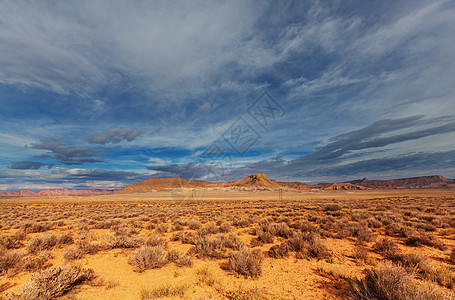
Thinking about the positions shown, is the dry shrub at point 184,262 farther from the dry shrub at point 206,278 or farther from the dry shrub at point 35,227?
the dry shrub at point 35,227

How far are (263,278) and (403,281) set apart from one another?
339 cm

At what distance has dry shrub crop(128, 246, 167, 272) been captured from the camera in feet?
21.3

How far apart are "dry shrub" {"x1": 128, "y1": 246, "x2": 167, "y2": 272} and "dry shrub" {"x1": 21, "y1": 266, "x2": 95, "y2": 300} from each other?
145 centimetres

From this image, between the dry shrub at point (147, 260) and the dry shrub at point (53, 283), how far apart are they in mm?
1448

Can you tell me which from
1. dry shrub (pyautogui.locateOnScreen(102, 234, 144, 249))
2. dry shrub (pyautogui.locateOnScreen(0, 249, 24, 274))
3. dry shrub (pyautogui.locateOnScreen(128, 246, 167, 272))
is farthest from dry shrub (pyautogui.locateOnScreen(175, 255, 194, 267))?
dry shrub (pyautogui.locateOnScreen(0, 249, 24, 274))

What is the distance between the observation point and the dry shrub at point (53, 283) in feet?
13.5

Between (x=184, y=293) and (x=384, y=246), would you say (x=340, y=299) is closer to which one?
(x=184, y=293)

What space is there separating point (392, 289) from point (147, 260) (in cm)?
694

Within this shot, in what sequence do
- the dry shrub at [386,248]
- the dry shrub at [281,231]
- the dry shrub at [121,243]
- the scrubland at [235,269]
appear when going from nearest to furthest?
the scrubland at [235,269] → the dry shrub at [386,248] → the dry shrub at [121,243] → the dry shrub at [281,231]

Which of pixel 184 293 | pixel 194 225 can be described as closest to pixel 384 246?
pixel 184 293

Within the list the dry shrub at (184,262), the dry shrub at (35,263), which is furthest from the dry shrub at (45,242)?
the dry shrub at (184,262)

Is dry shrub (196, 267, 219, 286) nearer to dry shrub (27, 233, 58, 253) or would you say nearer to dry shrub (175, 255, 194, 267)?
dry shrub (175, 255, 194, 267)

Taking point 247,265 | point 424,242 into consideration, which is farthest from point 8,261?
point 424,242

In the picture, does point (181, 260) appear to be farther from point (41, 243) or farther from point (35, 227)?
point (35, 227)
